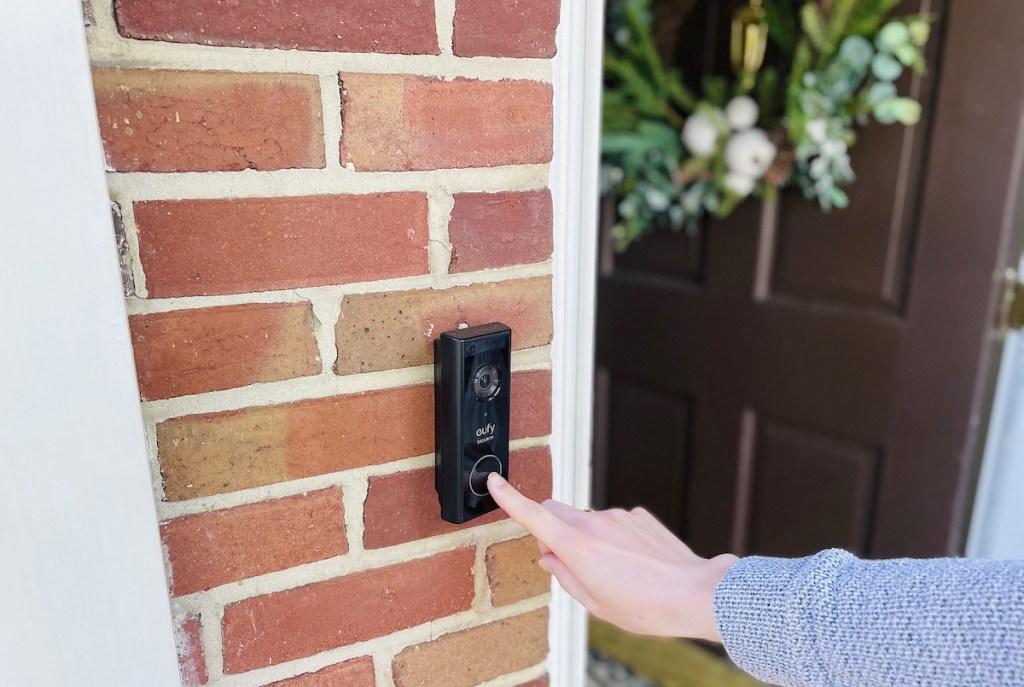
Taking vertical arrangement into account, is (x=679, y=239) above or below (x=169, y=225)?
below

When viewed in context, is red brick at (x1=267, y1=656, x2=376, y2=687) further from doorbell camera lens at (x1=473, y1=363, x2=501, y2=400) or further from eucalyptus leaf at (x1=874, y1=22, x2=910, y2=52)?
eucalyptus leaf at (x1=874, y1=22, x2=910, y2=52)

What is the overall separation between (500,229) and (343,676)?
0.42m

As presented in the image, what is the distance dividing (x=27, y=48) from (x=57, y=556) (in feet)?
1.06

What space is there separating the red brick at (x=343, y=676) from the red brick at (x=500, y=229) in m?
0.36

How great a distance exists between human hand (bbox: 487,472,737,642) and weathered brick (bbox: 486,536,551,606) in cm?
7

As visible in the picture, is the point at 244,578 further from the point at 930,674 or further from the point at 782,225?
the point at 782,225

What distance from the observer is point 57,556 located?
48 cm

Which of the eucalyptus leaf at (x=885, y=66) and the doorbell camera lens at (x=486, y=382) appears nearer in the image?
the doorbell camera lens at (x=486, y=382)

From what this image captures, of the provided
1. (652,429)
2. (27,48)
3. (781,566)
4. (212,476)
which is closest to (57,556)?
(212,476)

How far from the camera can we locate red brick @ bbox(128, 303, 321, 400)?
502 millimetres

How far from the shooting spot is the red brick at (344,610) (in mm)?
586

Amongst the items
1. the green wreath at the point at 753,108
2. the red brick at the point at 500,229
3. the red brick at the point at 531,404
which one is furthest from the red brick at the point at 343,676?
the green wreath at the point at 753,108

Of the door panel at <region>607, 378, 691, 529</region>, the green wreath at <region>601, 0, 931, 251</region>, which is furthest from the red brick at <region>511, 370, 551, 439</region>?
the door panel at <region>607, 378, 691, 529</region>

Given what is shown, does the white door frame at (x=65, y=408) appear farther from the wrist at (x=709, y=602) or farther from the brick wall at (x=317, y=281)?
the wrist at (x=709, y=602)
